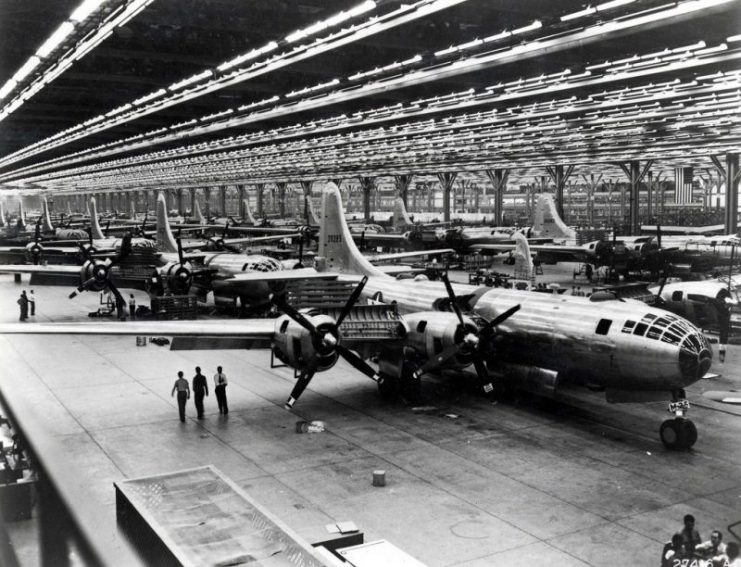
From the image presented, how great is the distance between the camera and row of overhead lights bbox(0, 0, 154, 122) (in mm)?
17355

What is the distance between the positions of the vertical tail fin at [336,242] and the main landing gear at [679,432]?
1582 cm

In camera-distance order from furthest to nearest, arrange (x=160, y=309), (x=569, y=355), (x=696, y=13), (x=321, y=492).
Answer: (x=160, y=309) → (x=569, y=355) → (x=696, y=13) → (x=321, y=492)

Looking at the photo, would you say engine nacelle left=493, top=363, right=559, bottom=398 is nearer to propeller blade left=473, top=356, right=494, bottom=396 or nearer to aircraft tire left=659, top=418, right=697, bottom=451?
propeller blade left=473, top=356, right=494, bottom=396

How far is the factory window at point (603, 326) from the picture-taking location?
1995cm

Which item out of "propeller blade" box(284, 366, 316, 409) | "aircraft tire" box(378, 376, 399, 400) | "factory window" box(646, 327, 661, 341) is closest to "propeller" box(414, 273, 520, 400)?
"aircraft tire" box(378, 376, 399, 400)

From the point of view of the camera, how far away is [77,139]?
48781 millimetres

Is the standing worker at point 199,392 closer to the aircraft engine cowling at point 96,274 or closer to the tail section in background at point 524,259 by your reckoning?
the aircraft engine cowling at point 96,274

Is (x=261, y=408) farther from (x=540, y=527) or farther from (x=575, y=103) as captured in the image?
(x=575, y=103)

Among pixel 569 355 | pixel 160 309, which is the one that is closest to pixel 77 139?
pixel 160 309

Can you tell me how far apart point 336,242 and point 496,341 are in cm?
1184

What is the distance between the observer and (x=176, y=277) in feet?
129

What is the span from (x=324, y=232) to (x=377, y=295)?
663 cm

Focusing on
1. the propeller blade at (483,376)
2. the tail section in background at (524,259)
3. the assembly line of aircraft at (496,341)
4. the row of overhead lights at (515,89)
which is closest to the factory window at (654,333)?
the assembly line of aircraft at (496,341)

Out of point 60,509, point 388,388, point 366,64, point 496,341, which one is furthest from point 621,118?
point 60,509
